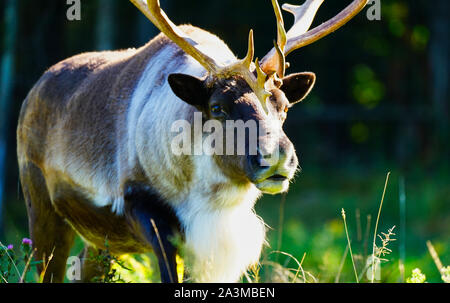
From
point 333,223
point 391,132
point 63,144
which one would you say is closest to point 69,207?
point 63,144

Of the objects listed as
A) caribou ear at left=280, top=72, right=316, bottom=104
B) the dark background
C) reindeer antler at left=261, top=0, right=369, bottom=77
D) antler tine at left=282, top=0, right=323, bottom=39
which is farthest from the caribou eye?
the dark background

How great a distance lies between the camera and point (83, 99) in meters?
4.96

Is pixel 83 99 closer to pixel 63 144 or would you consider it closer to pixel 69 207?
pixel 63 144

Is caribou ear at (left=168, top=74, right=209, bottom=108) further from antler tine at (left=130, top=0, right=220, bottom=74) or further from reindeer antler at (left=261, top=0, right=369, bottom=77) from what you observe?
reindeer antler at (left=261, top=0, right=369, bottom=77)

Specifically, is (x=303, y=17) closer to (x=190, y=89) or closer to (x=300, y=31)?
(x=300, y=31)

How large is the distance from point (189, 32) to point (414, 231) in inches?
265

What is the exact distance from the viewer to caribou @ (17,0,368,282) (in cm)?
396

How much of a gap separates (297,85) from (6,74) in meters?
5.16

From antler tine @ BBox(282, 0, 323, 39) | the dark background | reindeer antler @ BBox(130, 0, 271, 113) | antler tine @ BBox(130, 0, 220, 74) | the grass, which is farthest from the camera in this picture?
the dark background

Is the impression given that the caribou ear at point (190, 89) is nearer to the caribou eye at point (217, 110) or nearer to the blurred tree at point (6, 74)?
the caribou eye at point (217, 110)

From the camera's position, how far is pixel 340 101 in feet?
48.1

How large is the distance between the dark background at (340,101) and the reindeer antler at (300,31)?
4.73 metres

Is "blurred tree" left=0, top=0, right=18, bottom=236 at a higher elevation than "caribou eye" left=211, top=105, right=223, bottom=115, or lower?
lower
